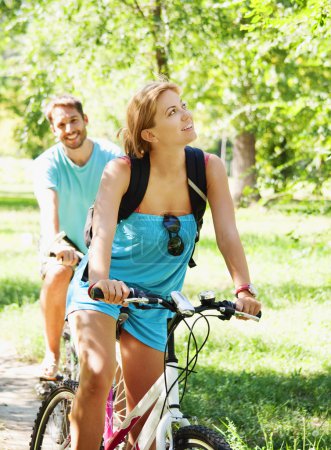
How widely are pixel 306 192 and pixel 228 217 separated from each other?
4.20m

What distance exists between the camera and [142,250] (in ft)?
11.1

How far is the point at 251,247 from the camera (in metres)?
13.5

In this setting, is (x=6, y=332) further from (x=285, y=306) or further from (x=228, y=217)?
(x=228, y=217)

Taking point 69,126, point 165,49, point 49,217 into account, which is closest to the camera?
point 49,217

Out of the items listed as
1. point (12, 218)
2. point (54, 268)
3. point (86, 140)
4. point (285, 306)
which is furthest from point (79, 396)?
point (12, 218)

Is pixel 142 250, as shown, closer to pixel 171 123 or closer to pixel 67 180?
pixel 171 123

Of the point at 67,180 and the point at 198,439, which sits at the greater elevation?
the point at 67,180

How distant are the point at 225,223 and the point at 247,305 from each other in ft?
1.48

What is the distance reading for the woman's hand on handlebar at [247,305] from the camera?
302 cm

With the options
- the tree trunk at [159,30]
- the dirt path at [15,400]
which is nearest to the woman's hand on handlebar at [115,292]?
the dirt path at [15,400]

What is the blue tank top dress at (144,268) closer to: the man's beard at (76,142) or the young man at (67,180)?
the young man at (67,180)

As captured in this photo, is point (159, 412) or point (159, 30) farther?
point (159, 30)

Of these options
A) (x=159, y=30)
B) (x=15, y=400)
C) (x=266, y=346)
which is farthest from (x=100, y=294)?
(x=159, y=30)

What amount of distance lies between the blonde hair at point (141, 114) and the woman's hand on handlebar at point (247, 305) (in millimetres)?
741
